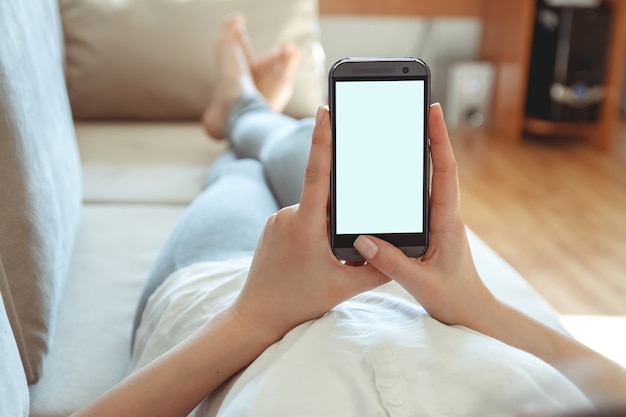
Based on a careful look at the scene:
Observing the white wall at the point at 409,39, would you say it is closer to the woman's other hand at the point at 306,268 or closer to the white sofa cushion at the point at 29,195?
the white sofa cushion at the point at 29,195

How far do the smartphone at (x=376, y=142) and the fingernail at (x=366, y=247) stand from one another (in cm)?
1

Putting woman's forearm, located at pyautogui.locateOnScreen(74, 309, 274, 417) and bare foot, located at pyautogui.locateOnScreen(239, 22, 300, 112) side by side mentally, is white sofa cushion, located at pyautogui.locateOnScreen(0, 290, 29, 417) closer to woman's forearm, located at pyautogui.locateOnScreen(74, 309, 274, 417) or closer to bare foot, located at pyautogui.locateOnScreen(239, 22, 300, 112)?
woman's forearm, located at pyautogui.locateOnScreen(74, 309, 274, 417)

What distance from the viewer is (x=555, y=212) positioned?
2160 mm

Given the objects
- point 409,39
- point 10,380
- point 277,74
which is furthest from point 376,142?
point 409,39

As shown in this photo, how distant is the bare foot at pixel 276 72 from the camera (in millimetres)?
1731

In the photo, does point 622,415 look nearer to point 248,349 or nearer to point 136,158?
point 248,349

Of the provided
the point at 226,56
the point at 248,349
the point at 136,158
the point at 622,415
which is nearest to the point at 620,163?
the point at 226,56

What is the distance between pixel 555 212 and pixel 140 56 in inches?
49.0

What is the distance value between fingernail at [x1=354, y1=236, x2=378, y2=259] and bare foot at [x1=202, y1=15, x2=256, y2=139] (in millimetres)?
1038

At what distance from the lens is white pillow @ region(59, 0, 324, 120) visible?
1.76m

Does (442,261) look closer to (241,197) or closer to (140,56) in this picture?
Answer: (241,197)

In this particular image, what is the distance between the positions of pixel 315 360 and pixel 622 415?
299mm

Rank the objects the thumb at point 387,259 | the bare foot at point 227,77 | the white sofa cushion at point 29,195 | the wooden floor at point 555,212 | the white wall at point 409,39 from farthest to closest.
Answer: the white wall at point 409,39 < the wooden floor at point 555,212 < the bare foot at point 227,77 < the white sofa cushion at point 29,195 < the thumb at point 387,259

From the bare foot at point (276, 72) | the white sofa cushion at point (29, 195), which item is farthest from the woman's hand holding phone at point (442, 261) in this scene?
the bare foot at point (276, 72)
